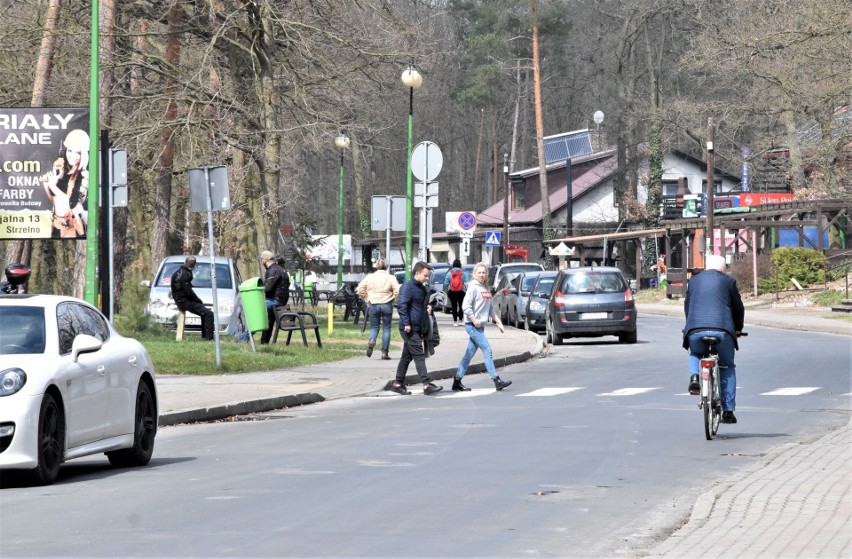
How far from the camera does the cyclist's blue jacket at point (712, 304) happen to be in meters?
14.7

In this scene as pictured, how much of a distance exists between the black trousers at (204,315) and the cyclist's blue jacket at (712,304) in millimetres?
15576

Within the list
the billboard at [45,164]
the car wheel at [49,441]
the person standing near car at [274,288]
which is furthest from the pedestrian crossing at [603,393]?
the car wheel at [49,441]

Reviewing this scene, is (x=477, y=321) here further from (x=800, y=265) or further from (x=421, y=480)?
(x=800, y=265)

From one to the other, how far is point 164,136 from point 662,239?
54593 millimetres

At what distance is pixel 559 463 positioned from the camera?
41.1 feet

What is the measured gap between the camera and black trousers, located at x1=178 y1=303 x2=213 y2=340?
2903 cm

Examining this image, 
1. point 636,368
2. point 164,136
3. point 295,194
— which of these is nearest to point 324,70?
point 164,136

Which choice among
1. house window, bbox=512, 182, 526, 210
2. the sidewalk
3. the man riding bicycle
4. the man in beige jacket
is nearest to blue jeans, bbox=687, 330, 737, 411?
the man riding bicycle

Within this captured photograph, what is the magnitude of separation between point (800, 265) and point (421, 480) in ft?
154

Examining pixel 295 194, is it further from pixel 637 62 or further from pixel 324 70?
pixel 637 62

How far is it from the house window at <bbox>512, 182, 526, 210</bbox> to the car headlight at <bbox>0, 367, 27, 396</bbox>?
266 feet

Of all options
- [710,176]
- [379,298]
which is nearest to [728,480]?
[379,298]

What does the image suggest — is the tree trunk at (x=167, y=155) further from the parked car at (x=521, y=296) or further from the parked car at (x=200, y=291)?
the parked car at (x=521, y=296)

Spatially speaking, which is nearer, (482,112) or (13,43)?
(13,43)
